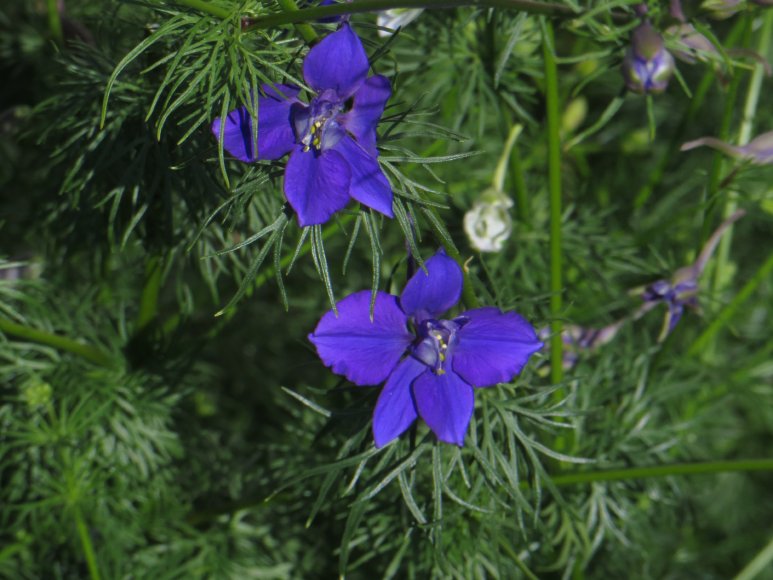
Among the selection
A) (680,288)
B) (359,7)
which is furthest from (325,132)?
(680,288)

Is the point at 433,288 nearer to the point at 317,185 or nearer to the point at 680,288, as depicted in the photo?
the point at 317,185

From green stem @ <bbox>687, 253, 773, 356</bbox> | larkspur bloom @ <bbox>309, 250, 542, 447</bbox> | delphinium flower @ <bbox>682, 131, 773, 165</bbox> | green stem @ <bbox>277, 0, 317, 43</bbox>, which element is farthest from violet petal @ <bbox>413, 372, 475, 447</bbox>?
green stem @ <bbox>687, 253, 773, 356</bbox>

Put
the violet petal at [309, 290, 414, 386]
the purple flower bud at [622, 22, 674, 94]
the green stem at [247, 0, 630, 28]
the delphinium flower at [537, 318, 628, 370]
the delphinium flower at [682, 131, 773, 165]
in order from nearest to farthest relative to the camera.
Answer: the green stem at [247, 0, 630, 28]
the violet petal at [309, 290, 414, 386]
the purple flower bud at [622, 22, 674, 94]
the delphinium flower at [682, 131, 773, 165]
the delphinium flower at [537, 318, 628, 370]

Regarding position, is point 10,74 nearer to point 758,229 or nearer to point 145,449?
point 145,449

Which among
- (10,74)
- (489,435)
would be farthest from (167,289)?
(489,435)

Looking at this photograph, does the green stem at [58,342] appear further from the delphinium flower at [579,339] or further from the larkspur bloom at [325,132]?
the delphinium flower at [579,339]

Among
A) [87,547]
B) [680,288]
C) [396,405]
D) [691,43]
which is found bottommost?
[87,547]

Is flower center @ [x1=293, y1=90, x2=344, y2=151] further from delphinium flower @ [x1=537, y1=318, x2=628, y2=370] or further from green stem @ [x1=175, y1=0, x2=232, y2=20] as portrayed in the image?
delphinium flower @ [x1=537, y1=318, x2=628, y2=370]
